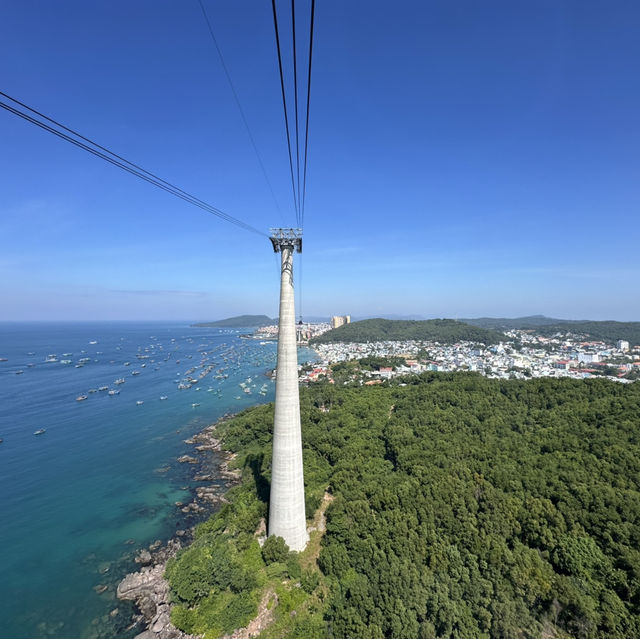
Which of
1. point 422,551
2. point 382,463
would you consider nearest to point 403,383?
point 382,463

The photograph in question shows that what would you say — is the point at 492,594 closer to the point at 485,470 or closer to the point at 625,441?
the point at 485,470

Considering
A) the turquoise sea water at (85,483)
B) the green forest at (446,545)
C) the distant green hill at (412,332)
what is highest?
the distant green hill at (412,332)

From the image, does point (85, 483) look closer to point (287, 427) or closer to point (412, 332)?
point (287, 427)

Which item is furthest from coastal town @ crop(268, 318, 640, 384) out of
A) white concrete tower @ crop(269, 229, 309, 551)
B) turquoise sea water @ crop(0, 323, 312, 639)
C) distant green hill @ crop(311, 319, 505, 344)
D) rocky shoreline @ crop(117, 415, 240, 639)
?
white concrete tower @ crop(269, 229, 309, 551)

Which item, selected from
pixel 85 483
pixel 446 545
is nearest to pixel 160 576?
pixel 446 545

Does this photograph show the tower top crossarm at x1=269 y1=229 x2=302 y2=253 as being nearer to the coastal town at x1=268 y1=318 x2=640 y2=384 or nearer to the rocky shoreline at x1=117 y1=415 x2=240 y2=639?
the rocky shoreline at x1=117 y1=415 x2=240 y2=639

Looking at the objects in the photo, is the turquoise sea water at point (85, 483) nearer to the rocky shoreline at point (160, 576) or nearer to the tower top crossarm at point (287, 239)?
the rocky shoreline at point (160, 576)

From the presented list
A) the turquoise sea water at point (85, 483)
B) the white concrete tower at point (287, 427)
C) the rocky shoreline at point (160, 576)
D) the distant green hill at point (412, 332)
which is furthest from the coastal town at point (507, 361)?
the white concrete tower at point (287, 427)
